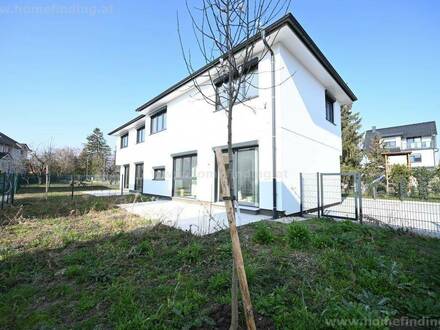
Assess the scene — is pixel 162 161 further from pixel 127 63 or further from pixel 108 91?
pixel 127 63

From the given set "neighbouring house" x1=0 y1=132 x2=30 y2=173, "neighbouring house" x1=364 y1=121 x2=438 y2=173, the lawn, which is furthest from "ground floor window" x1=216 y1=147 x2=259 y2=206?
"neighbouring house" x1=364 y1=121 x2=438 y2=173

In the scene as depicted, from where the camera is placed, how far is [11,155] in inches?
1431

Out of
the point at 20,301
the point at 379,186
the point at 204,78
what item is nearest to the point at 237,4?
the point at 20,301

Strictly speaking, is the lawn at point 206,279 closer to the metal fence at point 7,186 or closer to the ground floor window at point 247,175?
the ground floor window at point 247,175

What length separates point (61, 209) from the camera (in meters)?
8.78

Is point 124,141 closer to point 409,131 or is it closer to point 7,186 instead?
point 7,186

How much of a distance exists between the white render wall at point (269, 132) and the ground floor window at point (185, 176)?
458 mm

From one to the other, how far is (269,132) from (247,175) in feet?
6.18

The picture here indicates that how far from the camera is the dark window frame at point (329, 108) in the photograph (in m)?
11.6

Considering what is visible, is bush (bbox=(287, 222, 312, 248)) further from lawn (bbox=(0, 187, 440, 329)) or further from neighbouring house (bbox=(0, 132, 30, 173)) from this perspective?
neighbouring house (bbox=(0, 132, 30, 173))

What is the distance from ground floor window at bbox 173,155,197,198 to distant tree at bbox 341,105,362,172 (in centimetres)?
1295

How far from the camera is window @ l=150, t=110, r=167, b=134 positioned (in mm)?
14523

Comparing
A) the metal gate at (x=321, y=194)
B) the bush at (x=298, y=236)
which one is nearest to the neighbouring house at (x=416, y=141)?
the metal gate at (x=321, y=194)

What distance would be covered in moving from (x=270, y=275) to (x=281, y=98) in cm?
625
